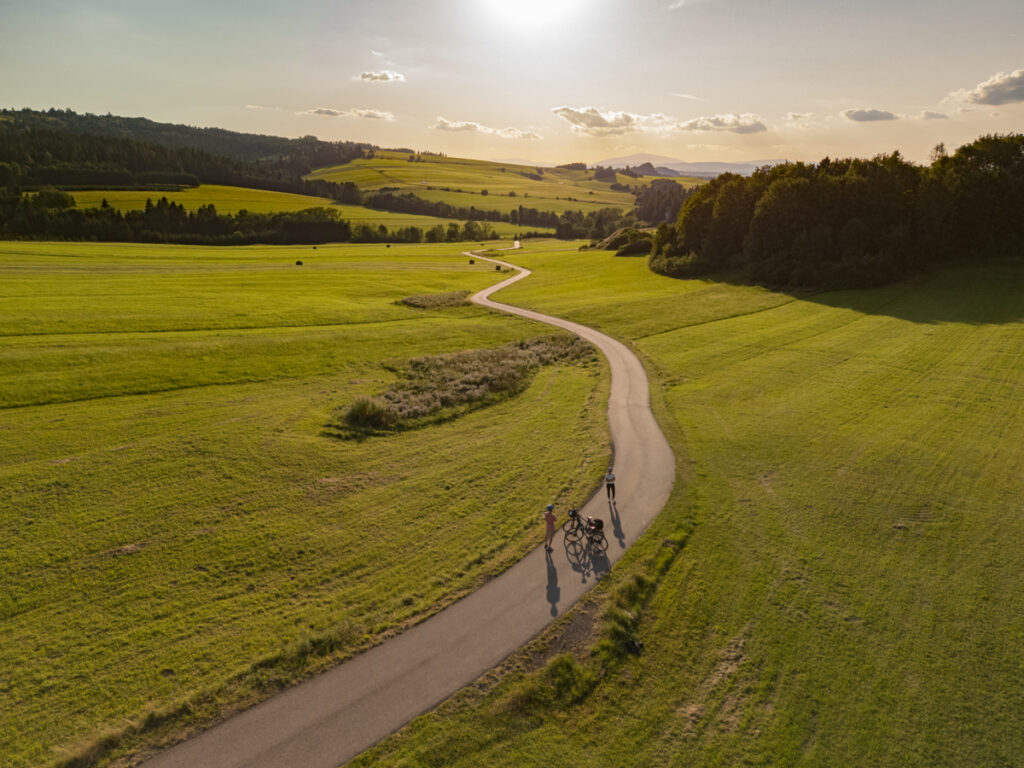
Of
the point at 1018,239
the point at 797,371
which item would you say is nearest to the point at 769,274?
the point at 1018,239

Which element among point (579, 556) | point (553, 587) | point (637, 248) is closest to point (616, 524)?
point (579, 556)

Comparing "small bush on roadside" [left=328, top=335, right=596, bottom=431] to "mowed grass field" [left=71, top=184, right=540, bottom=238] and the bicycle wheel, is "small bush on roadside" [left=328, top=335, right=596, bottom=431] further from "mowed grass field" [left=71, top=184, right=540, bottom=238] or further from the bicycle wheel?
"mowed grass field" [left=71, top=184, right=540, bottom=238]

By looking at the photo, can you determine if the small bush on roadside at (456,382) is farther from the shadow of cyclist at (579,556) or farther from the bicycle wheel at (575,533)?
the shadow of cyclist at (579,556)

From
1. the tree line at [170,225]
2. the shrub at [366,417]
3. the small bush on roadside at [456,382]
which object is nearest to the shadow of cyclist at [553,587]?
the small bush on roadside at [456,382]

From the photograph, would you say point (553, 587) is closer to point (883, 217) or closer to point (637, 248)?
point (883, 217)

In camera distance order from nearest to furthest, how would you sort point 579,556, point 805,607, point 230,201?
1. point 805,607
2. point 579,556
3. point 230,201

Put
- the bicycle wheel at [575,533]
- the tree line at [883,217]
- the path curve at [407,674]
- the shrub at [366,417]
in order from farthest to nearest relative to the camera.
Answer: the tree line at [883,217] < the shrub at [366,417] < the bicycle wheel at [575,533] < the path curve at [407,674]
